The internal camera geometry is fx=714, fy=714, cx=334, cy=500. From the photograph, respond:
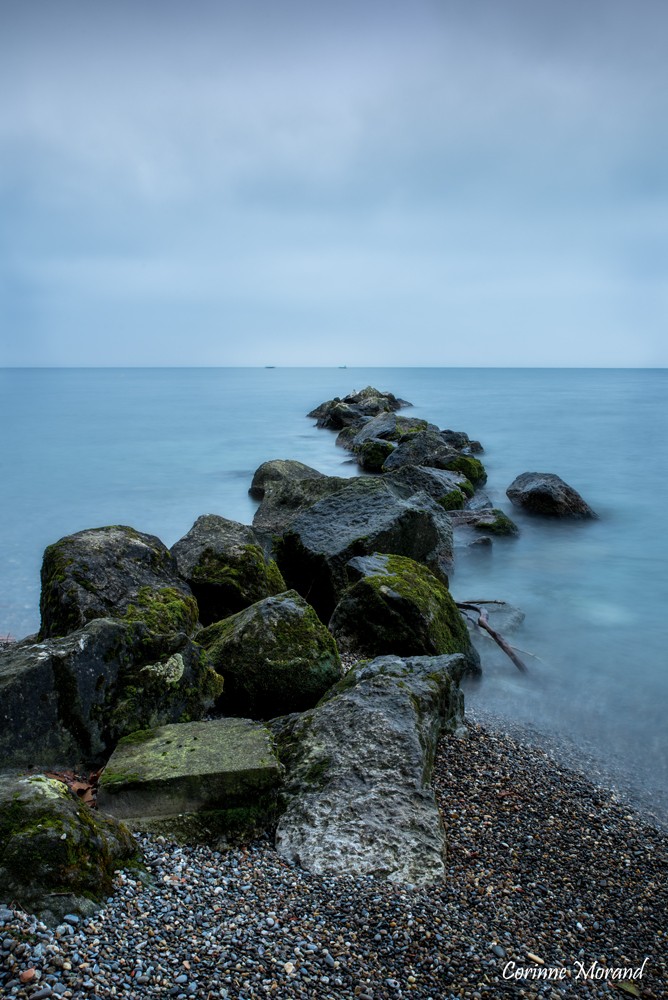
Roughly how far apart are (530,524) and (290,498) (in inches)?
220

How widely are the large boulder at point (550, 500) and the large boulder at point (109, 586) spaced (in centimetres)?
1029

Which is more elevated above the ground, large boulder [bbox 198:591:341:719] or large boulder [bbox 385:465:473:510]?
large boulder [bbox 385:465:473:510]

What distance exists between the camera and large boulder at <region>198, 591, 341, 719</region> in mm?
5590

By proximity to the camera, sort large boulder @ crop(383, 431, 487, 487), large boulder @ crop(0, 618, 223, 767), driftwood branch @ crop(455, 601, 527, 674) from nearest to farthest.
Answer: large boulder @ crop(0, 618, 223, 767) < driftwood branch @ crop(455, 601, 527, 674) < large boulder @ crop(383, 431, 487, 487)

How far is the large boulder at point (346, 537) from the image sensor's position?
8398 millimetres

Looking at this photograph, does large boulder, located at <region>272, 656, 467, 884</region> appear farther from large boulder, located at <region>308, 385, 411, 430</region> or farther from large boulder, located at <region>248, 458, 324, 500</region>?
large boulder, located at <region>308, 385, 411, 430</region>

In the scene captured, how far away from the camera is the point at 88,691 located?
4520 millimetres

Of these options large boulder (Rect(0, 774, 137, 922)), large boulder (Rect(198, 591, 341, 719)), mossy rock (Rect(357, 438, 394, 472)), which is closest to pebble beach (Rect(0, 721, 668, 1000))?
large boulder (Rect(0, 774, 137, 922))

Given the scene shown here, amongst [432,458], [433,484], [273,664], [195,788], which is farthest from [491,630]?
[432,458]

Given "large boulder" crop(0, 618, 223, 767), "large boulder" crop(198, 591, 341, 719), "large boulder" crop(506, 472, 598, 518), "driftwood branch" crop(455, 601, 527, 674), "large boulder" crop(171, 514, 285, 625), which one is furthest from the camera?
"large boulder" crop(506, 472, 598, 518)

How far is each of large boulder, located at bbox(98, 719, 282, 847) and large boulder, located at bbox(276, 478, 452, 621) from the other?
3.93 m

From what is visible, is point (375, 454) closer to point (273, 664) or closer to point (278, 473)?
point (278, 473)

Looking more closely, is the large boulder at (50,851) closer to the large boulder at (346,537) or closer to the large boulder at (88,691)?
the large boulder at (88,691)

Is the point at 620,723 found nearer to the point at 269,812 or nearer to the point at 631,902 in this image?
the point at 631,902
